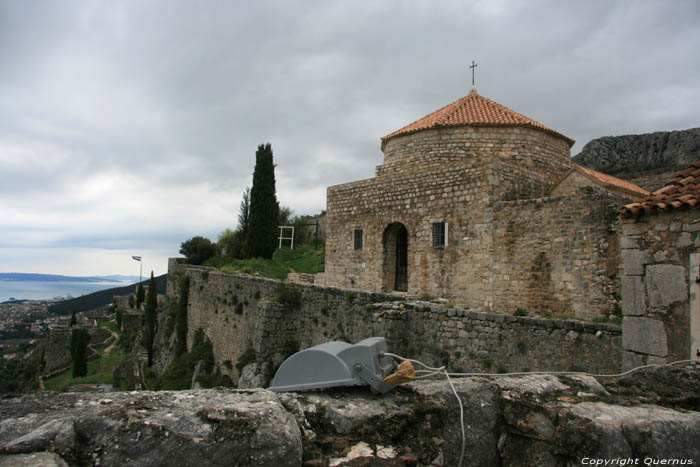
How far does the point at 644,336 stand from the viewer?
506 centimetres

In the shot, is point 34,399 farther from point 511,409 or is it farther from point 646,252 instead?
point 646,252

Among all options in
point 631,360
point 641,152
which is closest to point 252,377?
point 631,360

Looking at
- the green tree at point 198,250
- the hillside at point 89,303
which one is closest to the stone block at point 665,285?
the green tree at point 198,250

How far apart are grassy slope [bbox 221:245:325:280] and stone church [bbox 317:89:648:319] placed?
4367 millimetres

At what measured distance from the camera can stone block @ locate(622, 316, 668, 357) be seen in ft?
16.1

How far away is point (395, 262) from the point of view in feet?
54.4

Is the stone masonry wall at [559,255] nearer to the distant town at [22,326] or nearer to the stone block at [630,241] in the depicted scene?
the stone block at [630,241]

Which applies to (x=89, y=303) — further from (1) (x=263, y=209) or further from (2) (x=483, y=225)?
(2) (x=483, y=225)

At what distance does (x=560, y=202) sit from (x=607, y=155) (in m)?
42.4

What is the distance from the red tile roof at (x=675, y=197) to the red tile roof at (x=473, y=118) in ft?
35.4

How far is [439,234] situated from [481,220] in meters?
1.71

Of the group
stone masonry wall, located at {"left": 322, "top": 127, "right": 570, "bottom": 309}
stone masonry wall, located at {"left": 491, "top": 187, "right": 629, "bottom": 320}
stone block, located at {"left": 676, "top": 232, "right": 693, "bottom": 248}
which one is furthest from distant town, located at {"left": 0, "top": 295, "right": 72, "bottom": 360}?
stone block, located at {"left": 676, "top": 232, "right": 693, "bottom": 248}

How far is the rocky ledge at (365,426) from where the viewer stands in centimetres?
158

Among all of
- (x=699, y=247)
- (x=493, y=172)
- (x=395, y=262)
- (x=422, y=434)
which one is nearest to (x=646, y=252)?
(x=699, y=247)
